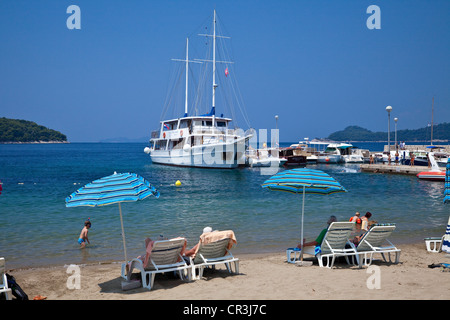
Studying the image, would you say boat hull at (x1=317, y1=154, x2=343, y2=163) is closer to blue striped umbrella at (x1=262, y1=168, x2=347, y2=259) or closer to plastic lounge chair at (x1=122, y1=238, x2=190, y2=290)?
blue striped umbrella at (x1=262, y1=168, x2=347, y2=259)

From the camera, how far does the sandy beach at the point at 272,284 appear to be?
20.2 ft

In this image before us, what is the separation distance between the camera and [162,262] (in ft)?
23.5

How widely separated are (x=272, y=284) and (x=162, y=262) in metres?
1.97

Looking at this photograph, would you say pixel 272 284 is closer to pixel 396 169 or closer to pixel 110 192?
pixel 110 192

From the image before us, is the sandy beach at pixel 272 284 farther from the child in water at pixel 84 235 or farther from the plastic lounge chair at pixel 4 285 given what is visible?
the child in water at pixel 84 235


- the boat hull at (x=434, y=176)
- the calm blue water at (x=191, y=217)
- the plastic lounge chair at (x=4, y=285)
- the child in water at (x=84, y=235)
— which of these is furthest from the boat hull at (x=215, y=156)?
the plastic lounge chair at (x=4, y=285)

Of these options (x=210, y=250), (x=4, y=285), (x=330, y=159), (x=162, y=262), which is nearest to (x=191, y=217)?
(x=210, y=250)

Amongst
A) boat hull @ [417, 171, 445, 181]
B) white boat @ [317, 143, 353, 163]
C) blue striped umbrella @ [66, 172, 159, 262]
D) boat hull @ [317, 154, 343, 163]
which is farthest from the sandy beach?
white boat @ [317, 143, 353, 163]

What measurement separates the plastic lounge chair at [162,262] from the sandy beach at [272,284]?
0.23m

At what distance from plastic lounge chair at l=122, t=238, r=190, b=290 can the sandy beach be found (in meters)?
0.23

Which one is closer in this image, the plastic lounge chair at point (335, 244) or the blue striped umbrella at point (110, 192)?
the blue striped umbrella at point (110, 192)

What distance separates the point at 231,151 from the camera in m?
42.6
